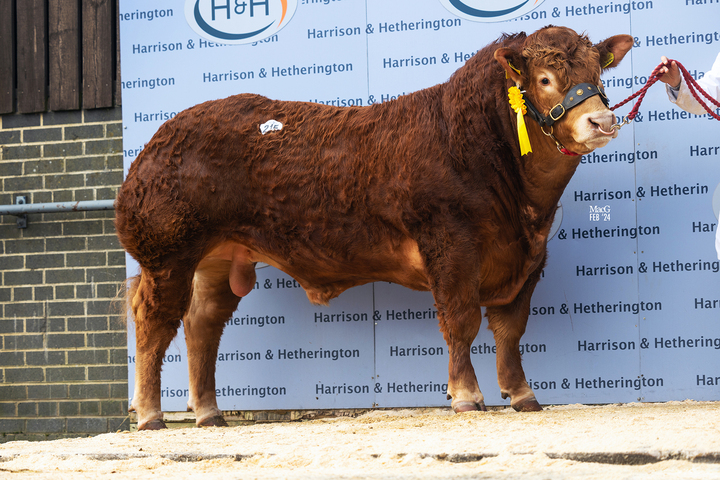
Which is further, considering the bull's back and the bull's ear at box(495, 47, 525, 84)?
the bull's back

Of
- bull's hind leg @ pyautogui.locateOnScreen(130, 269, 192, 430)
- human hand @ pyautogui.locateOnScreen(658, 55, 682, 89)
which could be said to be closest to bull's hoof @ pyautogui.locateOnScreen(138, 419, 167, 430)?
bull's hind leg @ pyautogui.locateOnScreen(130, 269, 192, 430)

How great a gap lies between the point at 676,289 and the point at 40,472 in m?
4.21

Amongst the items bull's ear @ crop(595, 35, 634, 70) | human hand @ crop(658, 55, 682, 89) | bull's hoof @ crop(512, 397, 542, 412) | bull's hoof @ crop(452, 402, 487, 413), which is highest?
bull's ear @ crop(595, 35, 634, 70)

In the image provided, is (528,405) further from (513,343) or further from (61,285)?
(61,285)

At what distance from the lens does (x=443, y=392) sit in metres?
5.39

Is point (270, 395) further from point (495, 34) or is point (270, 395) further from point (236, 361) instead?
point (495, 34)

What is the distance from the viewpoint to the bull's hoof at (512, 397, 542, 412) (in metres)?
4.64

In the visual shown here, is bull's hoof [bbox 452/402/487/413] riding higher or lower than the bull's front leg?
lower

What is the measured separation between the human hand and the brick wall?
4.33 metres

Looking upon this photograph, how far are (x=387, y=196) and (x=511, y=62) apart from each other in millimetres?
1076

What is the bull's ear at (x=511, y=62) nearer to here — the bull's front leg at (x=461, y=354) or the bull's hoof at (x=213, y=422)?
the bull's front leg at (x=461, y=354)

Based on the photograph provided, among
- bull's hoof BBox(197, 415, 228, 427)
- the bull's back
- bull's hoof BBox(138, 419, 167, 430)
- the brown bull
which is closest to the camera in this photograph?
the brown bull

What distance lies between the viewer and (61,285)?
6234 millimetres

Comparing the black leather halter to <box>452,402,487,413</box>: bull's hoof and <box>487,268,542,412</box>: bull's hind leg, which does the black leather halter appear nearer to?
<box>487,268,542,412</box>: bull's hind leg
